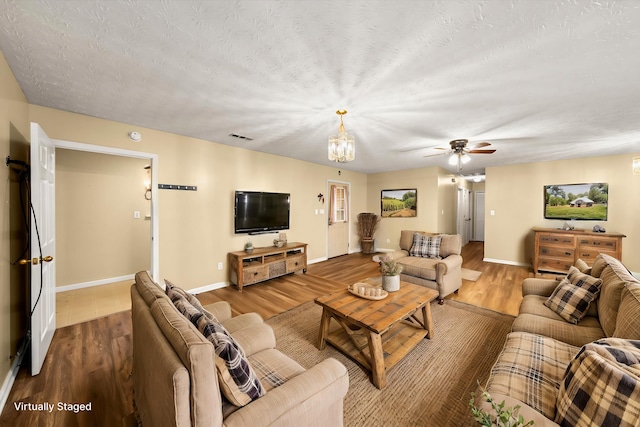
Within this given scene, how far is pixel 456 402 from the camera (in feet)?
5.35

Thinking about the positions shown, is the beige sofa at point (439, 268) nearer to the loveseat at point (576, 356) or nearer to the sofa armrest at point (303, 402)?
the loveseat at point (576, 356)

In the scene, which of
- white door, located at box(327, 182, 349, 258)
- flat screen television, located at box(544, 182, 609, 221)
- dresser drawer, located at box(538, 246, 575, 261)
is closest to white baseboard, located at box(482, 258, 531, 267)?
dresser drawer, located at box(538, 246, 575, 261)

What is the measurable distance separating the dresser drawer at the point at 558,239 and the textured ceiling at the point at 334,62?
220cm

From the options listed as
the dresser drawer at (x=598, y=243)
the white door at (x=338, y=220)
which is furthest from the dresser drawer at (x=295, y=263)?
the dresser drawer at (x=598, y=243)

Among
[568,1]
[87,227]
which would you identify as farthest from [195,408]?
[87,227]

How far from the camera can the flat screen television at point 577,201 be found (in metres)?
4.52

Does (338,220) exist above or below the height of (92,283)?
above

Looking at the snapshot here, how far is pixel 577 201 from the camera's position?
4.71m

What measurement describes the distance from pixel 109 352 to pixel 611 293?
407cm

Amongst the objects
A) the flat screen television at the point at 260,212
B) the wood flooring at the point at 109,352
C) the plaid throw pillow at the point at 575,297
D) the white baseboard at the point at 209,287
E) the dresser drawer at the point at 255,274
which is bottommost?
the wood flooring at the point at 109,352

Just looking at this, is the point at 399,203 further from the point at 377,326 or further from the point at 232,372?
the point at 232,372

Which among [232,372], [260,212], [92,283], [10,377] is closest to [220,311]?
[232,372]

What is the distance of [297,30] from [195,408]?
6.22ft

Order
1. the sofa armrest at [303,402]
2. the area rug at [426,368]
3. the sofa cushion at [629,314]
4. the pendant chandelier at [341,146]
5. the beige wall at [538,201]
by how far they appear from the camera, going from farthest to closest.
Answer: the beige wall at [538,201]
the pendant chandelier at [341,146]
the area rug at [426,368]
the sofa cushion at [629,314]
the sofa armrest at [303,402]
